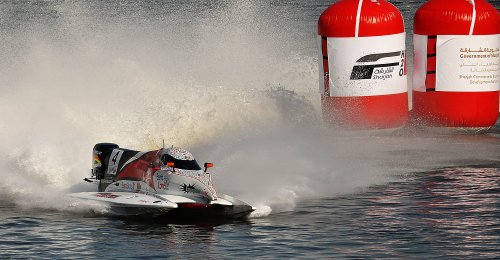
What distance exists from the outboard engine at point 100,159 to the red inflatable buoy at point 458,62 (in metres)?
9.95

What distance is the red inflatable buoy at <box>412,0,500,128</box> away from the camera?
29.6 m

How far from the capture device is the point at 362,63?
29.2 metres

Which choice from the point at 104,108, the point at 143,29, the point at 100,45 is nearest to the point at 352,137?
the point at 104,108

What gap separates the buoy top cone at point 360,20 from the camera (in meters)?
29.0

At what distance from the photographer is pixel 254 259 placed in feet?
60.0

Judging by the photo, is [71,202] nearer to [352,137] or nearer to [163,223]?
[163,223]

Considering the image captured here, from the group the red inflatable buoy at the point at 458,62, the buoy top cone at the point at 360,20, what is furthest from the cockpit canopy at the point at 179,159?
the red inflatable buoy at the point at 458,62

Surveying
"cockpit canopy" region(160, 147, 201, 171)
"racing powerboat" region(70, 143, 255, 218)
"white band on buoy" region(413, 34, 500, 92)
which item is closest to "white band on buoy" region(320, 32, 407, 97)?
"white band on buoy" region(413, 34, 500, 92)

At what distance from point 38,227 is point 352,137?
11202 mm

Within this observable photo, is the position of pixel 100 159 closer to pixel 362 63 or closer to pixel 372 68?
pixel 362 63

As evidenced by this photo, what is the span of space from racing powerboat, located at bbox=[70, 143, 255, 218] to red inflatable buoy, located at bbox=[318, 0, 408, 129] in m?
8.14

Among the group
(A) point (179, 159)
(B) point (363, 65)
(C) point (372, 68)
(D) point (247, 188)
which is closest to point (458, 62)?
(C) point (372, 68)

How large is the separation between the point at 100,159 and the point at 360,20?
28.3 feet

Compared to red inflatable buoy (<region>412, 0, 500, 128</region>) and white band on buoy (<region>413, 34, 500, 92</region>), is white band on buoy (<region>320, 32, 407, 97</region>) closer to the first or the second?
red inflatable buoy (<region>412, 0, 500, 128</region>)
